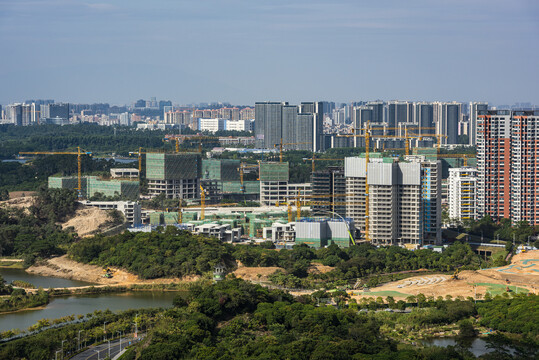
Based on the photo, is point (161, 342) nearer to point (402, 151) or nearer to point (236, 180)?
point (236, 180)

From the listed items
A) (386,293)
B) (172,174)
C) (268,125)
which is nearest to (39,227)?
(172,174)

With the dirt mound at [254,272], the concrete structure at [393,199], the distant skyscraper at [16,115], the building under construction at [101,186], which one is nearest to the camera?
the dirt mound at [254,272]

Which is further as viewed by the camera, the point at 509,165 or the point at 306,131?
the point at 306,131

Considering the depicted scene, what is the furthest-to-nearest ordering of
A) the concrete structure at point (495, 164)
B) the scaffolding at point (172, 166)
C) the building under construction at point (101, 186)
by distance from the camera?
1. the scaffolding at point (172, 166)
2. the building under construction at point (101, 186)
3. the concrete structure at point (495, 164)

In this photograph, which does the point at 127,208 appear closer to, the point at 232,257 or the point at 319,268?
the point at 232,257

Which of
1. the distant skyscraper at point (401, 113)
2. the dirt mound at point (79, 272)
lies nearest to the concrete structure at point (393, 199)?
the dirt mound at point (79, 272)

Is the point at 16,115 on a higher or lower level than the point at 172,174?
higher

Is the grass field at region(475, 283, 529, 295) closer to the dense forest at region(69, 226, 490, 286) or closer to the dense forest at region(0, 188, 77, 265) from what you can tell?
the dense forest at region(69, 226, 490, 286)

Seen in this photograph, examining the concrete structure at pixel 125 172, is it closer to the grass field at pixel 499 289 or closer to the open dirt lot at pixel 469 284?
the open dirt lot at pixel 469 284
